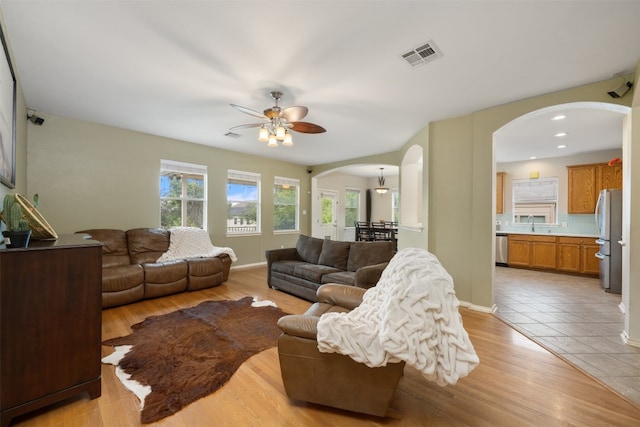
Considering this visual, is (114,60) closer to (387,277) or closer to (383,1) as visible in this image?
(383,1)

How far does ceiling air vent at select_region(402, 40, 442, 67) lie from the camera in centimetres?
211

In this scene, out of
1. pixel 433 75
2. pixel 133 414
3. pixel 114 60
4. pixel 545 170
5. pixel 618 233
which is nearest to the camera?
pixel 133 414

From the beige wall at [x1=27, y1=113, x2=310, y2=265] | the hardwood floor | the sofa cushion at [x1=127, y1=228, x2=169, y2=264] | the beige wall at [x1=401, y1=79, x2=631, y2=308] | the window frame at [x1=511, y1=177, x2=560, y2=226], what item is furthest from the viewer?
the window frame at [x1=511, y1=177, x2=560, y2=226]

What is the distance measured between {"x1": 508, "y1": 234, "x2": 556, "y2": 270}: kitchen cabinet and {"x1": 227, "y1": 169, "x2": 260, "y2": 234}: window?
6.13m

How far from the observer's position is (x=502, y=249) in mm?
6301

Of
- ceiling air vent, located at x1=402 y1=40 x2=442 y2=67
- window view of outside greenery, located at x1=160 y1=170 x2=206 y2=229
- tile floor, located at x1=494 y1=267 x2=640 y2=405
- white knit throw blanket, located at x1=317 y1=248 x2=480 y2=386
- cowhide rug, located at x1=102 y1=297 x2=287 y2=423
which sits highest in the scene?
ceiling air vent, located at x1=402 y1=40 x2=442 y2=67

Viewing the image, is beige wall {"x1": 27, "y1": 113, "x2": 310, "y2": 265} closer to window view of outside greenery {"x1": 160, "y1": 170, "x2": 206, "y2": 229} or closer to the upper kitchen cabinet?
window view of outside greenery {"x1": 160, "y1": 170, "x2": 206, "y2": 229}

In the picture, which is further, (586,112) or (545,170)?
(545,170)

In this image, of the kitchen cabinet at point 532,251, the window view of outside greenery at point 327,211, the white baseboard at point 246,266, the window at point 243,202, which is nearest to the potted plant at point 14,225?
the window at point 243,202

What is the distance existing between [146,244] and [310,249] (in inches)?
108

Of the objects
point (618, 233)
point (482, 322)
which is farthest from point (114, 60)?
point (618, 233)

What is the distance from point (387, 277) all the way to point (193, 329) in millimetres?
2284

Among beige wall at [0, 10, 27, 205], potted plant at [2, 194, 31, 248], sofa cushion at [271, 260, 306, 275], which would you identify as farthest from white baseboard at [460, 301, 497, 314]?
beige wall at [0, 10, 27, 205]

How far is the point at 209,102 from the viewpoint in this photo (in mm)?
3232
